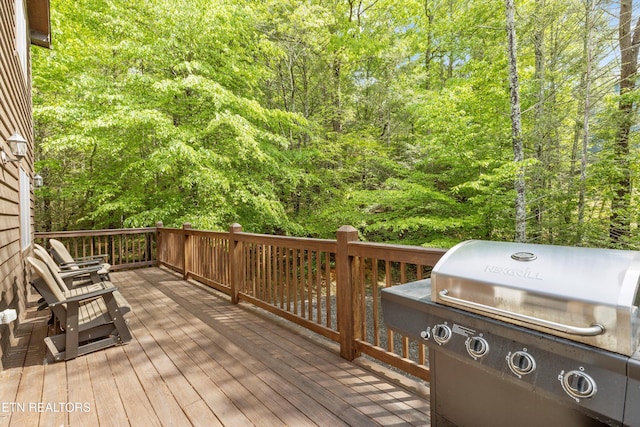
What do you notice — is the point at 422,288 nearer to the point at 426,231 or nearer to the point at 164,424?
the point at 164,424

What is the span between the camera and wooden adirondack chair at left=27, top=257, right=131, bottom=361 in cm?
257

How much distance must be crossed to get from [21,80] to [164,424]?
549cm

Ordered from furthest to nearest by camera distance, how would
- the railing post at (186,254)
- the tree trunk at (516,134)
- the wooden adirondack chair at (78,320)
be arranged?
1. the tree trunk at (516,134)
2. the railing post at (186,254)
3. the wooden adirondack chair at (78,320)

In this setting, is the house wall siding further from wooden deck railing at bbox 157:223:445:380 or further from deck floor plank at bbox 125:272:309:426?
wooden deck railing at bbox 157:223:445:380

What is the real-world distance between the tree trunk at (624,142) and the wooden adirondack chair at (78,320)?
26.0 feet

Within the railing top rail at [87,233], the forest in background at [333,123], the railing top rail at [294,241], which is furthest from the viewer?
the forest in background at [333,123]

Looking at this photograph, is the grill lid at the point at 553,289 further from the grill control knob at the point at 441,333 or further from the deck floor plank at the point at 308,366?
the deck floor plank at the point at 308,366

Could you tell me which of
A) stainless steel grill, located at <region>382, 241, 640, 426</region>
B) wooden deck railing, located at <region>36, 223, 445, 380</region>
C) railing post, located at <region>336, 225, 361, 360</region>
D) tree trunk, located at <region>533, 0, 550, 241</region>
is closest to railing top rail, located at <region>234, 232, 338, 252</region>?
wooden deck railing, located at <region>36, 223, 445, 380</region>

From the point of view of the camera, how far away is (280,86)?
10797 mm

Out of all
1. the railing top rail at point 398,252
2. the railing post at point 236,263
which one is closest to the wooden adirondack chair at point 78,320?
the railing post at point 236,263

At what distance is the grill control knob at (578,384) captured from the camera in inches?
33.4

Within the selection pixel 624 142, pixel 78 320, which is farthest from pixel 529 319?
pixel 624 142

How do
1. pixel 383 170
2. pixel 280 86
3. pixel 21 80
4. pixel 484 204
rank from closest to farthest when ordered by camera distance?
1. pixel 21 80
2. pixel 484 204
3. pixel 383 170
4. pixel 280 86

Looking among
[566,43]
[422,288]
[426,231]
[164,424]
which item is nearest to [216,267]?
[164,424]
